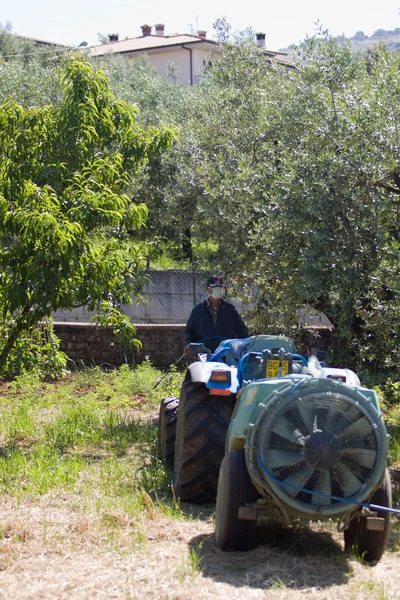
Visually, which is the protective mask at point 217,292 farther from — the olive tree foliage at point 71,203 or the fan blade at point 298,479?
the fan blade at point 298,479

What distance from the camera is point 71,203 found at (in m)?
8.88

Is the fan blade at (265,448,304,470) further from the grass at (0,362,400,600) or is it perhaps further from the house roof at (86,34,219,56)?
the house roof at (86,34,219,56)

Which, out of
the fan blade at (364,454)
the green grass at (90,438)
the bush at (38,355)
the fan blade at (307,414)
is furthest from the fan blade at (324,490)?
the bush at (38,355)

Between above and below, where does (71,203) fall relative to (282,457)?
above

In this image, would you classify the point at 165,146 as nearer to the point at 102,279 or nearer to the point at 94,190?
the point at 94,190

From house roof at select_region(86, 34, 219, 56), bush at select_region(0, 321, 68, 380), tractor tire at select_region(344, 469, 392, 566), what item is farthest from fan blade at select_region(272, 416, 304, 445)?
house roof at select_region(86, 34, 219, 56)

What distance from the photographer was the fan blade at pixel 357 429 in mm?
5219

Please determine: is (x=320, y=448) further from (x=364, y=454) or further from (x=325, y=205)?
(x=325, y=205)

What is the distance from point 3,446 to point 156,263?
14.8 meters

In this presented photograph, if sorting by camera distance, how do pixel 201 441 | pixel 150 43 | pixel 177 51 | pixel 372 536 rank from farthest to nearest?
pixel 150 43 → pixel 177 51 → pixel 201 441 → pixel 372 536

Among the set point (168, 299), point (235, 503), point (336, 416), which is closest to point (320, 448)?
point (336, 416)

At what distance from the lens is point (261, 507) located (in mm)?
5324

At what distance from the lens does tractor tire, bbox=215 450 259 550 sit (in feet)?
17.7

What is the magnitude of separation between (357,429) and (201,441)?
5.84ft
